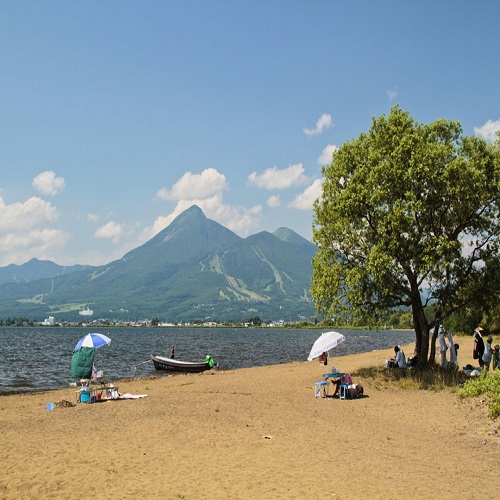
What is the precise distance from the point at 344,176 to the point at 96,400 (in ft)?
50.5

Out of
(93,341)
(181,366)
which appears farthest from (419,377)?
(181,366)

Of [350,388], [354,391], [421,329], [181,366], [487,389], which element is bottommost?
[181,366]

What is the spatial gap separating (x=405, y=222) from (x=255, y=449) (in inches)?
526

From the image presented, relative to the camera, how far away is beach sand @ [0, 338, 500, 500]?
30.4 feet

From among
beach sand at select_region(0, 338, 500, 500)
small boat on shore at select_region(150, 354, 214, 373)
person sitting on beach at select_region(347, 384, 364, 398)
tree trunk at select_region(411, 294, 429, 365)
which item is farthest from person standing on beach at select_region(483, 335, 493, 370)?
small boat on shore at select_region(150, 354, 214, 373)

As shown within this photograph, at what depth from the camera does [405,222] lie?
71.5 ft

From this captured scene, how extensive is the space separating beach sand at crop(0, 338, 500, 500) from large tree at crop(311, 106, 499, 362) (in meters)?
5.10

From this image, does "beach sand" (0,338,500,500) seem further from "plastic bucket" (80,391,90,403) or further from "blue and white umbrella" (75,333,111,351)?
"blue and white umbrella" (75,333,111,351)

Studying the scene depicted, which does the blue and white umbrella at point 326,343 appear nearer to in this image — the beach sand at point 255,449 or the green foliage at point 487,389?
the beach sand at point 255,449

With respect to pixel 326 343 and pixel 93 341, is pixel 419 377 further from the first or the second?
pixel 93 341

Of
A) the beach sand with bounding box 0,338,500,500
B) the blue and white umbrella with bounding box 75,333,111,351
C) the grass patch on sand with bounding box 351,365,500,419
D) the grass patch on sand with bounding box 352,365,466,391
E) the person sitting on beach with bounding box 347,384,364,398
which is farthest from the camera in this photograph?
the grass patch on sand with bounding box 352,365,466,391

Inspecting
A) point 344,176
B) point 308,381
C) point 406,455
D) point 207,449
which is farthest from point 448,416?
point 344,176

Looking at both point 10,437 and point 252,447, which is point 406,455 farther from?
point 10,437

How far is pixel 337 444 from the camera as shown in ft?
41.5
